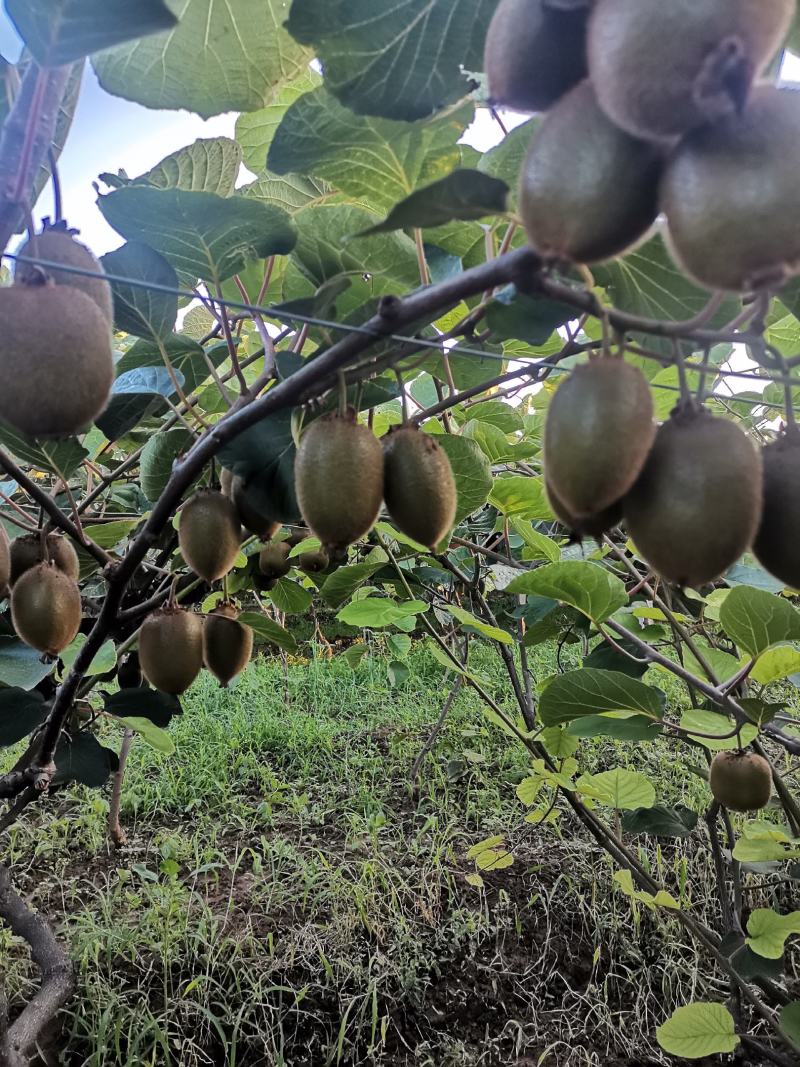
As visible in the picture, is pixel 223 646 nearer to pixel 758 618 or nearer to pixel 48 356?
pixel 48 356

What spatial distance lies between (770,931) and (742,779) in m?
0.40

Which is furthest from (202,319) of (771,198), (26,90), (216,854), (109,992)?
(216,854)

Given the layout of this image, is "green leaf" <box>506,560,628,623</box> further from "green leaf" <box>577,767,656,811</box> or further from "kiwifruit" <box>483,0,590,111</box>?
"kiwifruit" <box>483,0,590,111</box>

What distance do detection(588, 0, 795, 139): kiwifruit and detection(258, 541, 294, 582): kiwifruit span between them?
1271 mm

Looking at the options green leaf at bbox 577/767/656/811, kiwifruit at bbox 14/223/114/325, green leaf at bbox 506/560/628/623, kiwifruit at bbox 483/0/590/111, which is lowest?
green leaf at bbox 577/767/656/811

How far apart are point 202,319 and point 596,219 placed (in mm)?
1443

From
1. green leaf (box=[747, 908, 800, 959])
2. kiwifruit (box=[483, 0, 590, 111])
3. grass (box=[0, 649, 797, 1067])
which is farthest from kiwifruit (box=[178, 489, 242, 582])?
grass (box=[0, 649, 797, 1067])

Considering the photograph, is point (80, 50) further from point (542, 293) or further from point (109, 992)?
point (109, 992)

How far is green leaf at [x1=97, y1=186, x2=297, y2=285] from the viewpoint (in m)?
0.71

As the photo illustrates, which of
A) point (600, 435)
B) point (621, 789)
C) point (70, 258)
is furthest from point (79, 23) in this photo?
point (621, 789)

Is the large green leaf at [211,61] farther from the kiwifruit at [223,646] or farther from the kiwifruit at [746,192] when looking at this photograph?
the kiwifruit at [223,646]

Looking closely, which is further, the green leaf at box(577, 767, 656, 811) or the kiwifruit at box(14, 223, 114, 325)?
the green leaf at box(577, 767, 656, 811)

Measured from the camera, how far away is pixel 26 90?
21.4 inches

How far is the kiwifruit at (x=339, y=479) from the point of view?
61 cm
